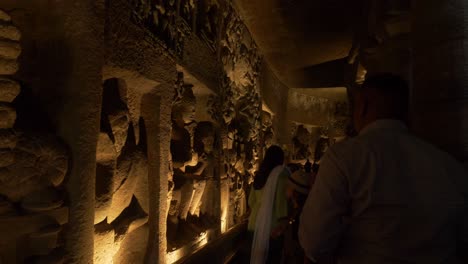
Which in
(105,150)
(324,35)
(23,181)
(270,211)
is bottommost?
(270,211)

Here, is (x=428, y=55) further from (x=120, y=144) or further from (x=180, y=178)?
(x=180, y=178)

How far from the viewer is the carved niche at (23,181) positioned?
160cm

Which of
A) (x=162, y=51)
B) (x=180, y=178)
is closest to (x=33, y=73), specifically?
(x=162, y=51)

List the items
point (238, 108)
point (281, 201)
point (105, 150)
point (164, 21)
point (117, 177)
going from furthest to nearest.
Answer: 1. point (238, 108)
2. point (164, 21)
3. point (281, 201)
4. point (117, 177)
5. point (105, 150)

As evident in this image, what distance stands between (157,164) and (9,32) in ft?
5.48

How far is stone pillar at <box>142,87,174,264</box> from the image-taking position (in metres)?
3.02

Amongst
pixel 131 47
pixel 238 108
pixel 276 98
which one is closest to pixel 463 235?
pixel 131 47

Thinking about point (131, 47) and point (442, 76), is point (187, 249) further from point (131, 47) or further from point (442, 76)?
point (442, 76)

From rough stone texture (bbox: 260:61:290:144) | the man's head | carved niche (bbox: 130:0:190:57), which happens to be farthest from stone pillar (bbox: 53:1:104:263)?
rough stone texture (bbox: 260:61:290:144)

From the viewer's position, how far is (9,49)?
5.32 ft

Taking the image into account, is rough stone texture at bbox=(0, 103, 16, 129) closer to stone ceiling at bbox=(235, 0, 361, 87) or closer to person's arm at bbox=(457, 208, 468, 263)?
person's arm at bbox=(457, 208, 468, 263)

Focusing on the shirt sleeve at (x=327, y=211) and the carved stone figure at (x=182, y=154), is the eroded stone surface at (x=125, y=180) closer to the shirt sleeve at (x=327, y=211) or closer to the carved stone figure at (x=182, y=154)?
the carved stone figure at (x=182, y=154)

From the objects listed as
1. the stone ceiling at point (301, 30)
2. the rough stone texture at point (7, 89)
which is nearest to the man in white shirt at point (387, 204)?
the rough stone texture at point (7, 89)

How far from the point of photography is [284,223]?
95.7 inches
